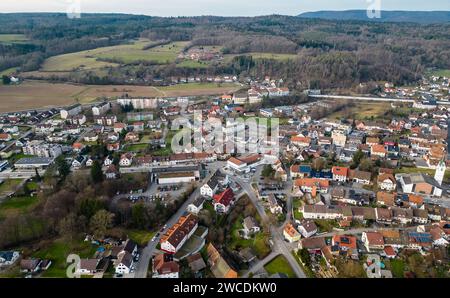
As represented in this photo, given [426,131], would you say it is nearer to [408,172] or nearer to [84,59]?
[408,172]

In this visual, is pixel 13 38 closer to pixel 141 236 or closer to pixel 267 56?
pixel 267 56

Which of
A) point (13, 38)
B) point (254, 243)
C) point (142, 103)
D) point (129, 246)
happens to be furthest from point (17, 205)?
point (13, 38)

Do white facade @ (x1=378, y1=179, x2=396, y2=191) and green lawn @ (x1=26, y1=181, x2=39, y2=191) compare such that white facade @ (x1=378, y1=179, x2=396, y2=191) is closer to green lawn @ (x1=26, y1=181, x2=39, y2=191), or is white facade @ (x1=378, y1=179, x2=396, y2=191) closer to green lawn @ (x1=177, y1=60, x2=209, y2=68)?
green lawn @ (x1=26, y1=181, x2=39, y2=191)

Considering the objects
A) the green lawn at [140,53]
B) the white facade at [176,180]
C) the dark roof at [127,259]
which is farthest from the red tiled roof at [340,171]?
the green lawn at [140,53]

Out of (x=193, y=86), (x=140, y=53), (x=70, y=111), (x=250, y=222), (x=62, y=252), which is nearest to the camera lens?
(x=62, y=252)

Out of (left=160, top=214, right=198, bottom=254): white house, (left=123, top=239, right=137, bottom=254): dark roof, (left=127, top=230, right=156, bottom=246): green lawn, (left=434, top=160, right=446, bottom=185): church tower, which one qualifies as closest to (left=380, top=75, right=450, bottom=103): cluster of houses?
(left=434, top=160, right=446, bottom=185): church tower

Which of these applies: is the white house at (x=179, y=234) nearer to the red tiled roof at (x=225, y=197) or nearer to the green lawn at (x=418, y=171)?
the red tiled roof at (x=225, y=197)
